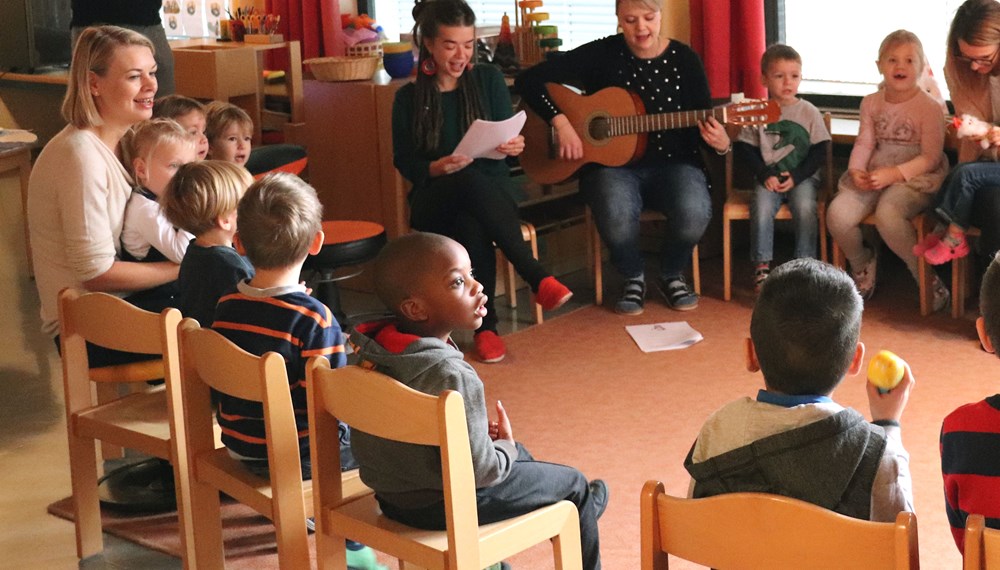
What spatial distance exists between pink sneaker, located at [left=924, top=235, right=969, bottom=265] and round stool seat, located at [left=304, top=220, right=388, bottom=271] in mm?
1800

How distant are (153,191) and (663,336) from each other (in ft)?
5.85

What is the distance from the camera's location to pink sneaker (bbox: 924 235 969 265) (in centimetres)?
398

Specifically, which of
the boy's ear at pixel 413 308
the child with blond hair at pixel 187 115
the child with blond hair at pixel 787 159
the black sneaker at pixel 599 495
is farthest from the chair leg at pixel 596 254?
the boy's ear at pixel 413 308

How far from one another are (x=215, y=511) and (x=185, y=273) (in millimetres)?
565

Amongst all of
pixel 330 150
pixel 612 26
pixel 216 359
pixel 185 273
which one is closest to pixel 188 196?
pixel 185 273

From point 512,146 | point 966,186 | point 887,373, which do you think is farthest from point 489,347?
point 887,373

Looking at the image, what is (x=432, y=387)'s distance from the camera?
1968 millimetres

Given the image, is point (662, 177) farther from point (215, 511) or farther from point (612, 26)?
point (215, 511)

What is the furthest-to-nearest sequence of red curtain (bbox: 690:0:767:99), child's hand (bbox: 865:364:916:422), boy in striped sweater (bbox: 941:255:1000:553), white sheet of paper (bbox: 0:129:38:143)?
red curtain (bbox: 690:0:767:99)
white sheet of paper (bbox: 0:129:38:143)
child's hand (bbox: 865:364:916:422)
boy in striped sweater (bbox: 941:255:1000:553)

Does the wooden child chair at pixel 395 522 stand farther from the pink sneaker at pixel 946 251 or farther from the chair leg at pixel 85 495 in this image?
the pink sneaker at pixel 946 251

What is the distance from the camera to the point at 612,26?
18.6ft

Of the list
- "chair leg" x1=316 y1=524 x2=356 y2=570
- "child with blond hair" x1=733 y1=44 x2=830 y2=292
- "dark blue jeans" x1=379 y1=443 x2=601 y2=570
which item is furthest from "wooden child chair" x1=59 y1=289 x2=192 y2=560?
"child with blond hair" x1=733 y1=44 x2=830 y2=292

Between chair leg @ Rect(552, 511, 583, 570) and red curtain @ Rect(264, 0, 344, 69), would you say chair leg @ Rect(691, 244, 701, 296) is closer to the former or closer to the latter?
red curtain @ Rect(264, 0, 344, 69)

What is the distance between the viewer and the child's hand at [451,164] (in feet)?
13.4
